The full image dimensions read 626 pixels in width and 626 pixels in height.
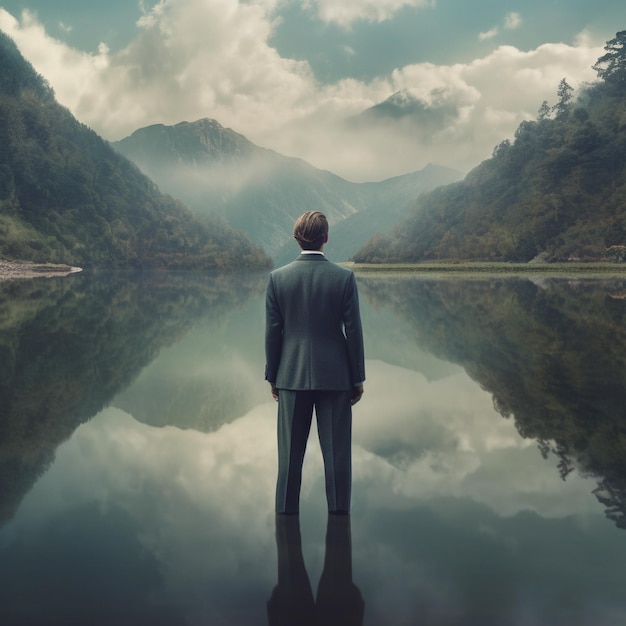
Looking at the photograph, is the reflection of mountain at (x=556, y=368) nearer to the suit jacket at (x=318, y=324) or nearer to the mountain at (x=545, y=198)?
the suit jacket at (x=318, y=324)

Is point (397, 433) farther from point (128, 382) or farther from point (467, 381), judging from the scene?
point (128, 382)

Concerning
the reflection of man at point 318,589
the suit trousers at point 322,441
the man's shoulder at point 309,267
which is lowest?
the reflection of man at point 318,589

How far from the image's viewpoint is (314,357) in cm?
527

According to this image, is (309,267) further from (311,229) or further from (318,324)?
(318,324)

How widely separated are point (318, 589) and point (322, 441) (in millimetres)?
1456

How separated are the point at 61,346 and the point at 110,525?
12.4 metres

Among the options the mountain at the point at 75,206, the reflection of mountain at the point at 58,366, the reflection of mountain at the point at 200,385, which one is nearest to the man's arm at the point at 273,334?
the reflection of mountain at the point at 58,366

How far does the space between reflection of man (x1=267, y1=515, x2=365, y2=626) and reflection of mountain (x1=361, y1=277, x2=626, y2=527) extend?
229 centimetres

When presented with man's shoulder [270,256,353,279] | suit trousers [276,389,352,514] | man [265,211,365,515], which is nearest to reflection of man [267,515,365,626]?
suit trousers [276,389,352,514]

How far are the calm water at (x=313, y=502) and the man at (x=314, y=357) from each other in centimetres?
40

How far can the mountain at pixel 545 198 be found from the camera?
387ft

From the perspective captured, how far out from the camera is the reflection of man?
3770 millimetres

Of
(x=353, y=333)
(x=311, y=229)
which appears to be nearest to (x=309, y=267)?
(x=311, y=229)

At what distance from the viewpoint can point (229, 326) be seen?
73.0ft
